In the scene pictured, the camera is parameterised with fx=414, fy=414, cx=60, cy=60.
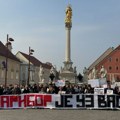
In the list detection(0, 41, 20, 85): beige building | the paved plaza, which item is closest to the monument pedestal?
detection(0, 41, 20, 85): beige building

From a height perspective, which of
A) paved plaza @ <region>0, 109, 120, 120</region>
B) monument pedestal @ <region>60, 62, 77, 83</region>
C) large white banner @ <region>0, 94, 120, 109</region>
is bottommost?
paved plaza @ <region>0, 109, 120, 120</region>

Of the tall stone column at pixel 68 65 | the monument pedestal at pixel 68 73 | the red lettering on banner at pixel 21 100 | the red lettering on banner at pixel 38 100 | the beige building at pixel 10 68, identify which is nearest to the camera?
the red lettering on banner at pixel 38 100

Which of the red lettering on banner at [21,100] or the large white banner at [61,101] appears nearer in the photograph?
the large white banner at [61,101]

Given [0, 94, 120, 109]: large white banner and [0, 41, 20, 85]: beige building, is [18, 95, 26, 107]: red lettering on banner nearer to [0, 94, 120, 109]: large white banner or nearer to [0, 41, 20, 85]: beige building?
[0, 94, 120, 109]: large white banner

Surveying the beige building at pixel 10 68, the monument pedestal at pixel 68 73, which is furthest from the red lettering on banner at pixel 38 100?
the beige building at pixel 10 68

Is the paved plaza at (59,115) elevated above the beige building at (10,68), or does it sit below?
below

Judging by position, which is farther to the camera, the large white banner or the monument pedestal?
the monument pedestal

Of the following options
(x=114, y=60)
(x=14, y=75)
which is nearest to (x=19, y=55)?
(x=114, y=60)

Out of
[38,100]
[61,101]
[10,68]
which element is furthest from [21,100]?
[10,68]

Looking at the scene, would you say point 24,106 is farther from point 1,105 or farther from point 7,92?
point 7,92

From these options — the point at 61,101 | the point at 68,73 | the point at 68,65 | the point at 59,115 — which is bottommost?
the point at 59,115

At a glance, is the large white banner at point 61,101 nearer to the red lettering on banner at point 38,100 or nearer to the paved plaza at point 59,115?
the red lettering on banner at point 38,100

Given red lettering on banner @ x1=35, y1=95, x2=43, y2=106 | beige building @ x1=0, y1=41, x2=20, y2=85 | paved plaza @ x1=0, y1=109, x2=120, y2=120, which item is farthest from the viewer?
beige building @ x1=0, y1=41, x2=20, y2=85

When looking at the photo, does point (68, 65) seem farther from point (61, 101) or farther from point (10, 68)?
point (61, 101)
